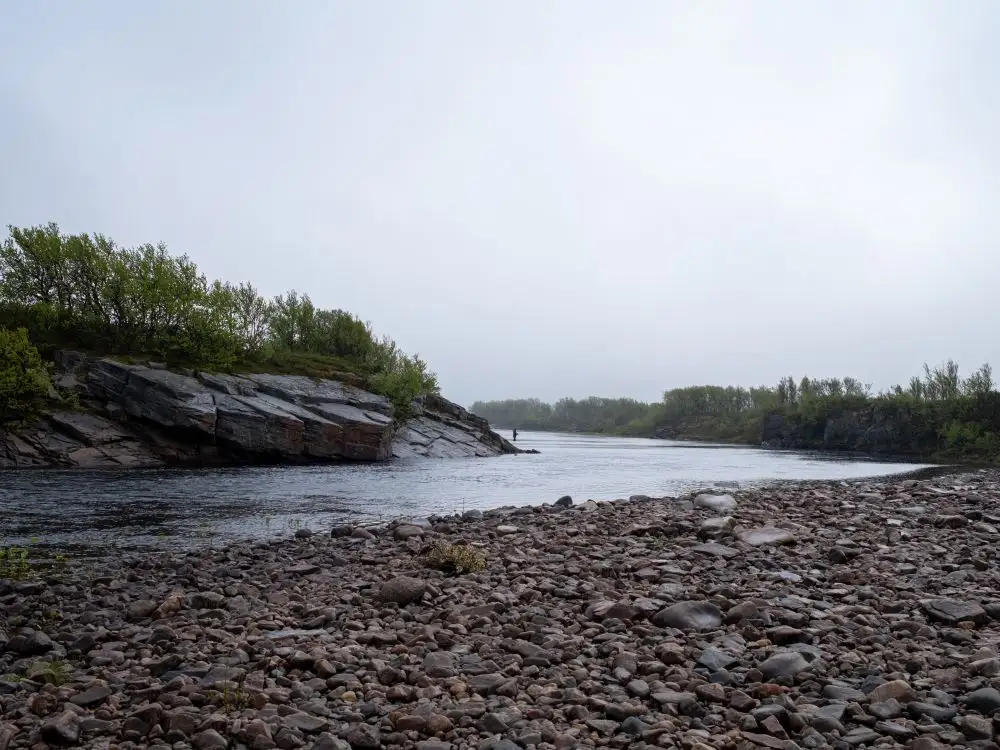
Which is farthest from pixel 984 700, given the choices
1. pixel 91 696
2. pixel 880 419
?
pixel 880 419

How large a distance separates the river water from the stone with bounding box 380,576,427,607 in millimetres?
8435

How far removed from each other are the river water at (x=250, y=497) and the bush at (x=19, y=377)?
9291mm

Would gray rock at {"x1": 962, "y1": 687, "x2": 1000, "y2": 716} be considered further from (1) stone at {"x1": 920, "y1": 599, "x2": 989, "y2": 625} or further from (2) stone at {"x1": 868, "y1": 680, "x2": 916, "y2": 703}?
(1) stone at {"x1": 920, "y1": 599, "x2": 989, "y2": 625}

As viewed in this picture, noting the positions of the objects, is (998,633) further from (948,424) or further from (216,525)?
(948,424)

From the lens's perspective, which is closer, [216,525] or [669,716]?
[669,716]

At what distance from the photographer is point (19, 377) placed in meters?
42.4

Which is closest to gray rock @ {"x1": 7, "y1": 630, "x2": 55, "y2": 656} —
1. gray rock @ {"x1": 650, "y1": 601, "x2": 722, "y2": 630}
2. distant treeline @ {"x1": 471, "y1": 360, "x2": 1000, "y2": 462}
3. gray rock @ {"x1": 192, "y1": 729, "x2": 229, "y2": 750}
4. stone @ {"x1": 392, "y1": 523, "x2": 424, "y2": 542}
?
gray rock @ {"x1": 192, "y1": 729, "x2": 229, "y2": 750}

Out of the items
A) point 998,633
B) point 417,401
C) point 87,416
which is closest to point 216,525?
point 998,633

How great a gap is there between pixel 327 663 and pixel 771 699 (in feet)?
14.0

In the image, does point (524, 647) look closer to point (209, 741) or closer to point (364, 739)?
point (364, 739)

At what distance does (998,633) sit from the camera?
754 centimetres

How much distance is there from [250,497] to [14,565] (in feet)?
44.8

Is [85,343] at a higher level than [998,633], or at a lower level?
higher

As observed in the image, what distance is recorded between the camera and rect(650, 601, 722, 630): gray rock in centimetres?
793
